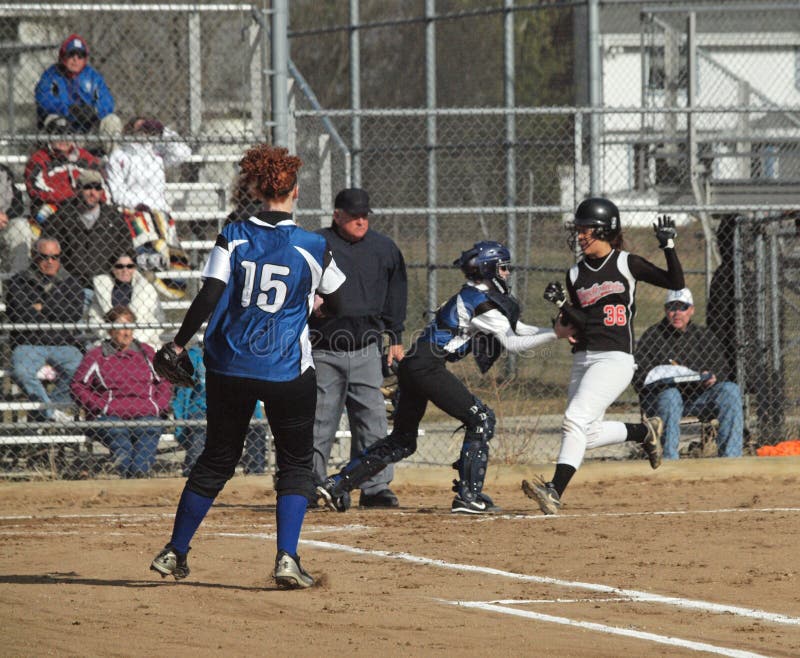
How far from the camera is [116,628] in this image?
590 centimetres

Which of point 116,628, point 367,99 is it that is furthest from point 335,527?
point 367,99

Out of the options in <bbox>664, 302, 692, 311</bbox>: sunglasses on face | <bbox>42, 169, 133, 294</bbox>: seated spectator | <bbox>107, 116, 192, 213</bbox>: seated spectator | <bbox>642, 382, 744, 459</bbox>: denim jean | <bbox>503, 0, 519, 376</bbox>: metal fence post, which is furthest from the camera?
<bbox>503, 0, 519, 376</bbox>: metal fence post

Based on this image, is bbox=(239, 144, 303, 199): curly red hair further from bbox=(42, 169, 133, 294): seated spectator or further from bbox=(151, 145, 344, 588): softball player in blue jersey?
bbox=(42, 169, 133, 294): seated spectator

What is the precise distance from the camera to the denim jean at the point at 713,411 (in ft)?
38.7

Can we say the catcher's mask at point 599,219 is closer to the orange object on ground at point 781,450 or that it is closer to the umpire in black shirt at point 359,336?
the umpire in black shirt at point 359,336

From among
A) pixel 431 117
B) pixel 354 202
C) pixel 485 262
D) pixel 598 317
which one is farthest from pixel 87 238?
pixel 431 117

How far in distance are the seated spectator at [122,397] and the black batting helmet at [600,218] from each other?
387cm

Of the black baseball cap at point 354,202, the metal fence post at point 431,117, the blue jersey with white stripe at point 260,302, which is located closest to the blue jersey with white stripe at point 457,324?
the black baseball cap at point 354,202

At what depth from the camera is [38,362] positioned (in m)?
11.5

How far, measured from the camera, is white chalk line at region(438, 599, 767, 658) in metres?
5.34

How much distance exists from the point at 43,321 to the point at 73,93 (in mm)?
3025

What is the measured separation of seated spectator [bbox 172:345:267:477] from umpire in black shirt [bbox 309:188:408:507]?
1.32m

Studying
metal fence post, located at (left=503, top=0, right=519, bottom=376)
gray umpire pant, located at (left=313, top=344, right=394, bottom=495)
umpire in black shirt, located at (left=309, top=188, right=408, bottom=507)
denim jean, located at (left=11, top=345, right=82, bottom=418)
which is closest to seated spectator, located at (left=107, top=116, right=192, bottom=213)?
denim jean, located at (left=11, top=345, right=82, bottom=418)

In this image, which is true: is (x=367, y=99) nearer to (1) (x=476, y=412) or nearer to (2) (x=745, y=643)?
(1) (x=476, y=412)
